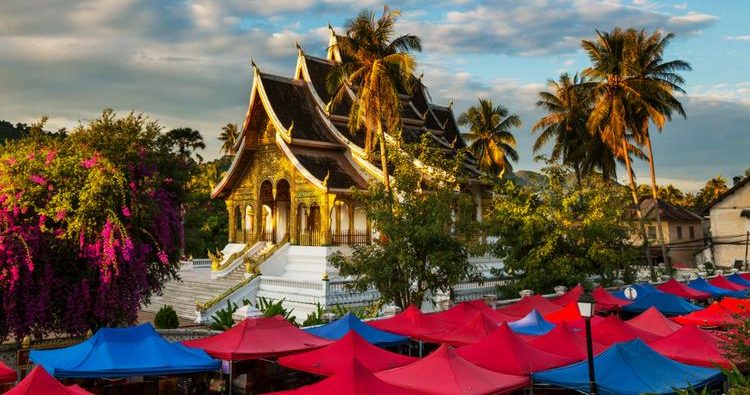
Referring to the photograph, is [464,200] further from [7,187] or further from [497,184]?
[7,187]

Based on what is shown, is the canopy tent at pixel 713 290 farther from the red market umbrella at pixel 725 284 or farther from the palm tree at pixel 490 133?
the palm tree at pixel 490 133

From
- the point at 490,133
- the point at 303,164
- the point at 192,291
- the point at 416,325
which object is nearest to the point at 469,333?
the point at 416,325

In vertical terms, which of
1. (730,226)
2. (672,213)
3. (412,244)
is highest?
(672,213)

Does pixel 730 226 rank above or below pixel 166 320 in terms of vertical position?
above

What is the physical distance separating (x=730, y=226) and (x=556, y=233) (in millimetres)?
27345

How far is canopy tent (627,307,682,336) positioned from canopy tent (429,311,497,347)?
3522 mm

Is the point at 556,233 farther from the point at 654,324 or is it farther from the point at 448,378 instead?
the point at 448,378

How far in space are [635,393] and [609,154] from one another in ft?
101

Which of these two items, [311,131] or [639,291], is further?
[311,131]

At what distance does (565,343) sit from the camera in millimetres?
12227

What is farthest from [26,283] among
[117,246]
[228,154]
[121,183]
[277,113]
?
[228,154]

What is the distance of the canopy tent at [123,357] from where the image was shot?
10.1m

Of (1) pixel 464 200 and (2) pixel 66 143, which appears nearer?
(2) pixel 66 143

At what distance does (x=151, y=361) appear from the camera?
1051cm
